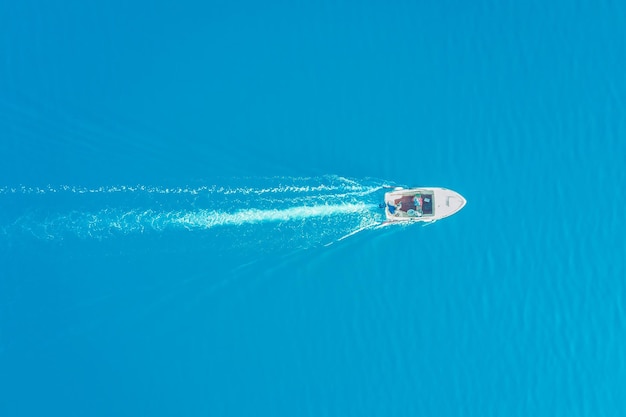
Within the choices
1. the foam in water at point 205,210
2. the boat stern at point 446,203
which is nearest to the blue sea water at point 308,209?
the foam in water at point 205,210

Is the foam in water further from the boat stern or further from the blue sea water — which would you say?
the boat stern

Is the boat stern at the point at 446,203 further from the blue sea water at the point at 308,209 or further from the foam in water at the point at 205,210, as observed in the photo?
the foam in water at the point at 205,210

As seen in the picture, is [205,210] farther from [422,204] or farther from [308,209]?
[422,204]

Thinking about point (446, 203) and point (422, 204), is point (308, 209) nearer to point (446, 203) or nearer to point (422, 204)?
point (422, 204)

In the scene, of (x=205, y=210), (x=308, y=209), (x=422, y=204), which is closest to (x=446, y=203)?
(x=422, y=204)

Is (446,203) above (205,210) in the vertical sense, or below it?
below

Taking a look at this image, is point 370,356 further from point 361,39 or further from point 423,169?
point 361,39
